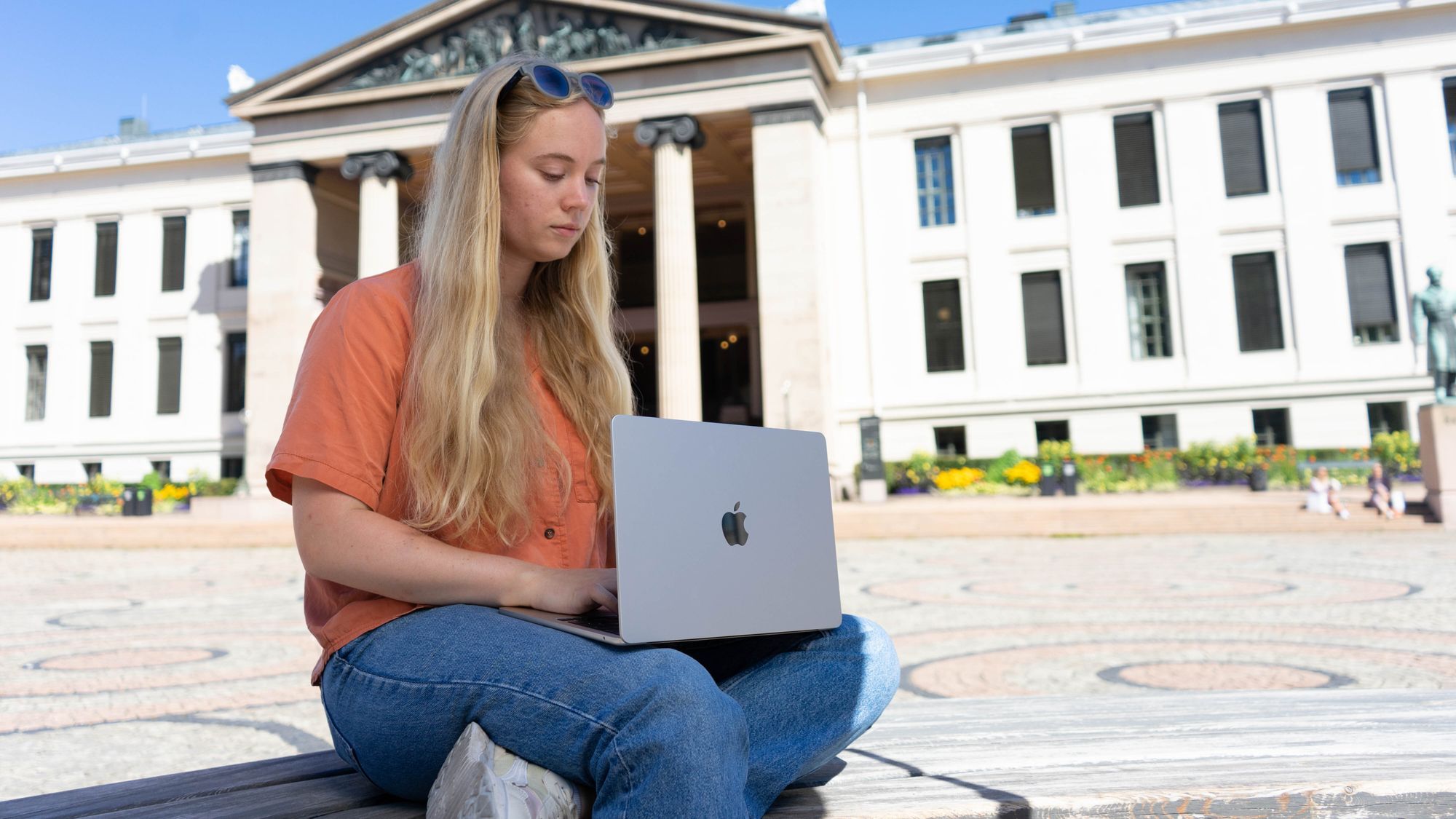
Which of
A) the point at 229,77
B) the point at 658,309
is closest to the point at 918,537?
the point at 658,309

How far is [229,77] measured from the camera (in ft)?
98.4

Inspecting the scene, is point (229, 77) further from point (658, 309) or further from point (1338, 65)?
point (1338, 65)

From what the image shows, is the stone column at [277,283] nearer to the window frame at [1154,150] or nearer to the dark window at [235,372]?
the dark window at [235,372]

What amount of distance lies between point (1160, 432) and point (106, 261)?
34.5 meters

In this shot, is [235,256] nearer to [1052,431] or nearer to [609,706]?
[1052,431]

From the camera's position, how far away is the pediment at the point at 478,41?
23.9m

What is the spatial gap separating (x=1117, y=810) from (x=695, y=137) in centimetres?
2339

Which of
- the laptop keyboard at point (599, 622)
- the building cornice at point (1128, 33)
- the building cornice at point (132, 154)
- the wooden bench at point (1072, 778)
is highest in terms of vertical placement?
the building cornice at point (132, 154)

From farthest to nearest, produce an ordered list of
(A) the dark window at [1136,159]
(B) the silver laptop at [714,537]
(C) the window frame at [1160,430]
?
(A) the dark window at [1136,159], (C) the window frame at [1160,430], (B) the silver laptop at [714,537]

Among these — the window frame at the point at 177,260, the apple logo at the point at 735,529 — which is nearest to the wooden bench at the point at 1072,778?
the apple logo at the point at 735,529

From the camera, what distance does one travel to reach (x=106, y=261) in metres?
33.1

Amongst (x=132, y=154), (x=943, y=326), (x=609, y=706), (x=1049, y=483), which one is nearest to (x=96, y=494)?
(x=132, y=154)

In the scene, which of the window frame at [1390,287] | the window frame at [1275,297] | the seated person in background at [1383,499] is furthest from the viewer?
the window frame at [1275,297]

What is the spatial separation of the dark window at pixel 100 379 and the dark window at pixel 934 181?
27.8 m
